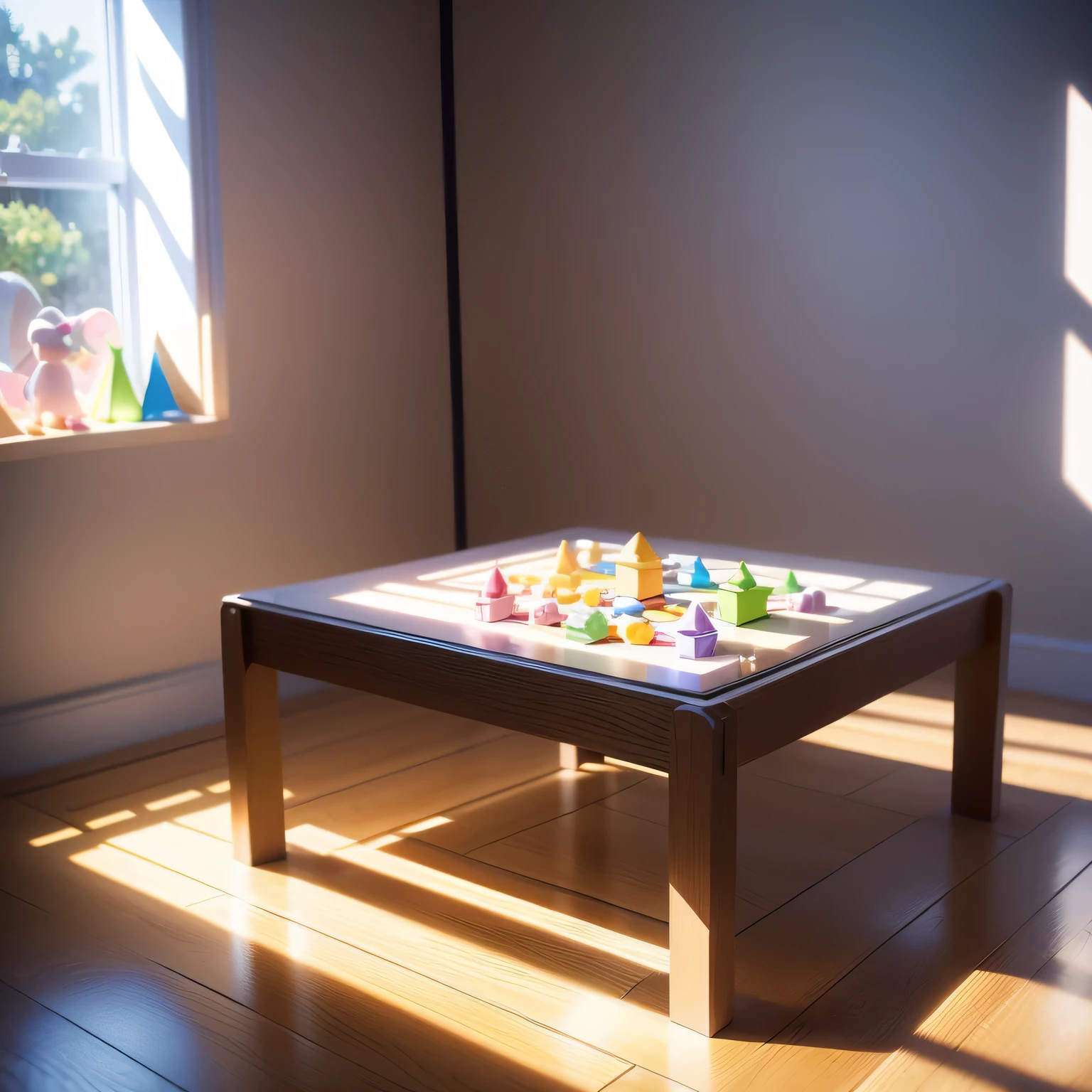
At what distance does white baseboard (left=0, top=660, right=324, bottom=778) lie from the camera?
2.63m

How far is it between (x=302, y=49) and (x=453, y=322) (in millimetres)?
816

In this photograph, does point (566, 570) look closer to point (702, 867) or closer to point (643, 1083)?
point (702, 867)

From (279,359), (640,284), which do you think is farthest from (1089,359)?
(279,359)

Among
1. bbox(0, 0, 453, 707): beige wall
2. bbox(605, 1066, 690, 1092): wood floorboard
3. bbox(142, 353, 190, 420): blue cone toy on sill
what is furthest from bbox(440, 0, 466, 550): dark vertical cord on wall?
bbox(605, 1066, 690, 1092): wood floorboard

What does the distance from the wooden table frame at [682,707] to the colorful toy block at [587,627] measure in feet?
0.37

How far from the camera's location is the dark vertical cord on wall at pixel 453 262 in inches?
135

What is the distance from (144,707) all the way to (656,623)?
1.47 metres

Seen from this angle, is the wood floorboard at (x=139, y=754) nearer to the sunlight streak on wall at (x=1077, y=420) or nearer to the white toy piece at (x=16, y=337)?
the white toy piece at (x=16, y=337)

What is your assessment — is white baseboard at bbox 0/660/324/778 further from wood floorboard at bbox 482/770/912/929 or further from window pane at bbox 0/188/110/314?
wood floorboard at bbox 482/770/912/929

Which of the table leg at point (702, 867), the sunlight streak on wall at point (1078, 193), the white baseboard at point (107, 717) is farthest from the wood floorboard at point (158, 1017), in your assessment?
the sunlight streak on wall at point (1078, 193)

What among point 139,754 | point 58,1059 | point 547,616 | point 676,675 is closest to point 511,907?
point 547,616

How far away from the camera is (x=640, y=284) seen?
337cm

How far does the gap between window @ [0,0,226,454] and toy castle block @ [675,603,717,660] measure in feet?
5.10

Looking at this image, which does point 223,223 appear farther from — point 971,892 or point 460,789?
point 971,892
